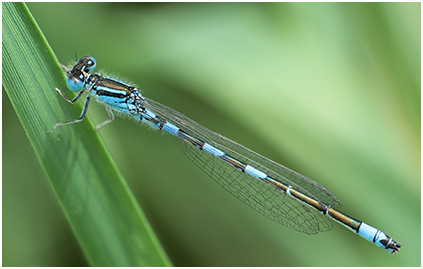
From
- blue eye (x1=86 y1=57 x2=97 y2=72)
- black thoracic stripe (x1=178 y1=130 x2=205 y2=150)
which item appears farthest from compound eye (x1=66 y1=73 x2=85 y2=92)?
black thoracic stripe (x1=178 y1=130 x2=205 y2=150)

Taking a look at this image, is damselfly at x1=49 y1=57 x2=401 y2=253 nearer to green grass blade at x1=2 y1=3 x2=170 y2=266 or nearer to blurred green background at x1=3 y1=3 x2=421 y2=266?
blurred green background at x1=3 y1=3 x2=421 y2=266

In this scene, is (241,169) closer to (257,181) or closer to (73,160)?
(257,181)

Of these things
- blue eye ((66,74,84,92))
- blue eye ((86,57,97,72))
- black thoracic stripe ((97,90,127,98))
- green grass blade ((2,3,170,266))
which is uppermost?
blue eye ((86,57,97,72))

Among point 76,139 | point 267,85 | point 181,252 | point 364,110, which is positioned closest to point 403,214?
point 364,110

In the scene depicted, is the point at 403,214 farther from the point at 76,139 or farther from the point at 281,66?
the point at 76,139

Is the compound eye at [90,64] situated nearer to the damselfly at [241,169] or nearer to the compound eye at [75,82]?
the damselfly at [241,169]
